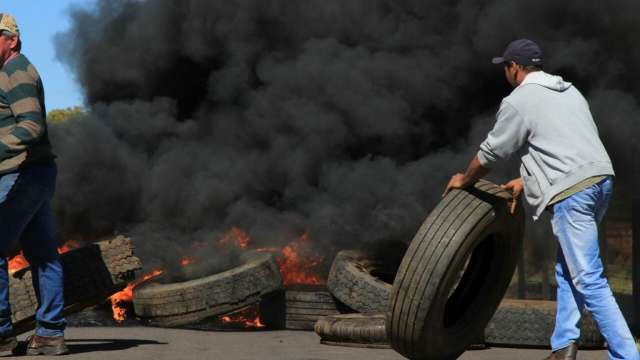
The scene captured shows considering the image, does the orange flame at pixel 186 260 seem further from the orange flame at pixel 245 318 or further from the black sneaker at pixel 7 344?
the black sneaker at pixel 7 344

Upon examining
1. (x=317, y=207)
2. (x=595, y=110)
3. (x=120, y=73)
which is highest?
(x=120, y=73)

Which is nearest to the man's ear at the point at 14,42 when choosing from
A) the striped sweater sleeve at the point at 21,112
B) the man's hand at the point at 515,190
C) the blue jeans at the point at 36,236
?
the striped sweater sleeve at the point at 21,112

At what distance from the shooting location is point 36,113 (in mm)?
6480

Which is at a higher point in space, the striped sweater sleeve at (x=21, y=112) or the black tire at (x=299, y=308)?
the striped sweater sleeve at (x=21, y=112)

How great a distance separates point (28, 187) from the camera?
21.4 ft

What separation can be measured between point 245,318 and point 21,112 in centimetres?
460

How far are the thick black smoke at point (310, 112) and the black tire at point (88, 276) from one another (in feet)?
12.4

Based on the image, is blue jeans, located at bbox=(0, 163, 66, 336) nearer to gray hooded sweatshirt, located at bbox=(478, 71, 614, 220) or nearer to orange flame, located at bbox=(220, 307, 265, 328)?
gray hooded sweatshirt, located at bbox=(478, 71, 614, 220)

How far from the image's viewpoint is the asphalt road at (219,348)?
6.93 metres

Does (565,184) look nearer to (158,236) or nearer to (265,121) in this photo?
(158,236)

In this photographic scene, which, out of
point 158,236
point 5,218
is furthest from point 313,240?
point 5,218

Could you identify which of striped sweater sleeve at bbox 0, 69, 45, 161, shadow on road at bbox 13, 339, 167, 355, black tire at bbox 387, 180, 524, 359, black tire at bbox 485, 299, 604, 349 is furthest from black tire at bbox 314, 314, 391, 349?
striped sweater sleeve at bbox 0, 69, 45, 161

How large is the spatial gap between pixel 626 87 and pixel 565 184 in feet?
24.5

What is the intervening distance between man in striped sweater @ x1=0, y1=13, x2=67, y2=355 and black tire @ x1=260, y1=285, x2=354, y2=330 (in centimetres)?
327
